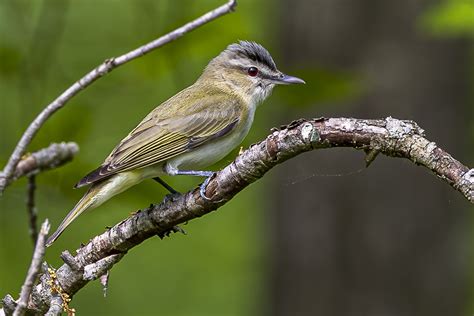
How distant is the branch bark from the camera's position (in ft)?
8.95

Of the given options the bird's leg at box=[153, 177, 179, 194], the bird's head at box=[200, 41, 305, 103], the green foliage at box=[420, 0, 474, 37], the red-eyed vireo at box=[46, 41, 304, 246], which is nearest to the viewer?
the red-eyed vireo at box=[46, 41, 304, 246]

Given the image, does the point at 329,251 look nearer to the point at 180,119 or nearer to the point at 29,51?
the point at 180,119

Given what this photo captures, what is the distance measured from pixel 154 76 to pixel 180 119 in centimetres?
61

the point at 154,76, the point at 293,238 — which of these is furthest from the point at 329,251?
the point at 154,76

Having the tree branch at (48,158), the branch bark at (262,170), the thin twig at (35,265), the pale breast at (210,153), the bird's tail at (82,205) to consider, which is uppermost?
the pale breast at (210,153)

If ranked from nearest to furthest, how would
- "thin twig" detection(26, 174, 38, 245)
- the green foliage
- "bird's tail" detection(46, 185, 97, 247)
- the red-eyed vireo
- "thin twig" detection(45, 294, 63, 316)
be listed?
"thin twig" detection(26, 174, 38, 245) → "thin twig" detection(45, 294, 63, 316) → "bird's tail" detection(46, 185, 97, 247) → the red-eyed vireo → the green foliage

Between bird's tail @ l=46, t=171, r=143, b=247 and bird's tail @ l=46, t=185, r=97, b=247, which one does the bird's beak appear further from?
bird's tail @ l=46, t=185, r=97, b=247

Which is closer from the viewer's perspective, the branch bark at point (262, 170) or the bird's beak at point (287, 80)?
the branch bark at point (262, 170)

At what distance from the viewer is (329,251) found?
24.0 ft

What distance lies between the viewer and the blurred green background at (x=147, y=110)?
5.20 metres

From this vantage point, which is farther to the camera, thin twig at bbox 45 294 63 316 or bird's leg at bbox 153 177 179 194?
bird's leg at bbox 153 177 179 194

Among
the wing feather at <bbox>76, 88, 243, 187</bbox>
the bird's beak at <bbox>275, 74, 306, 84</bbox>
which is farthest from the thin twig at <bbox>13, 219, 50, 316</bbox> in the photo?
the bird's beak at <bbox>275, 74, 306, 84</bbox>

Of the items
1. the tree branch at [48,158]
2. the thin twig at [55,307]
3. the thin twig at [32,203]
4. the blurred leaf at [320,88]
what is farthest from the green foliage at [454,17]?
the tree branch at [48,158]

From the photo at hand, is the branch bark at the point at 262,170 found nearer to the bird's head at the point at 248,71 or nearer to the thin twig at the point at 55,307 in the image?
the thin twig at the point at 55,307
